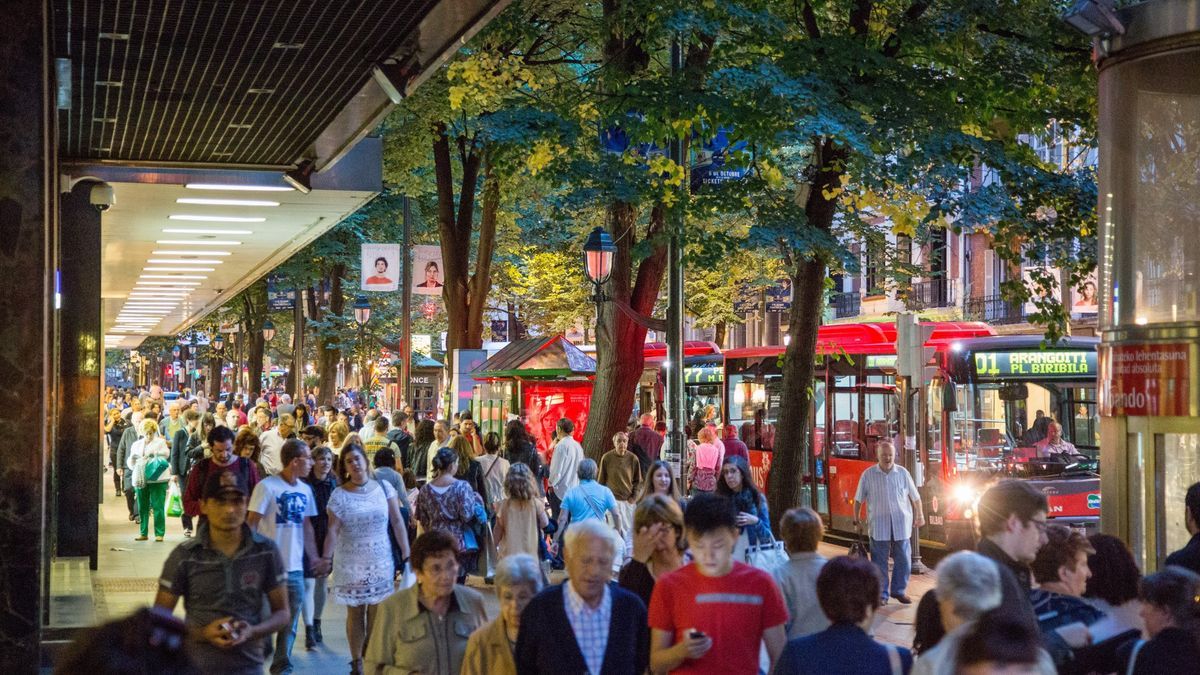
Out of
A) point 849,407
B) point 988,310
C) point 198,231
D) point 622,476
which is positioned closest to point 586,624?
point 622,476

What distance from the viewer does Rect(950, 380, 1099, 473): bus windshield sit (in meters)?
19.3

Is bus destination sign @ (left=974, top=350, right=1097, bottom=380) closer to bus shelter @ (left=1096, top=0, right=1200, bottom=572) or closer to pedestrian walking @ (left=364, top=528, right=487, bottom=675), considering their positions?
bus shelter @ (left=1096, top=0, right=1200, bottom=572)

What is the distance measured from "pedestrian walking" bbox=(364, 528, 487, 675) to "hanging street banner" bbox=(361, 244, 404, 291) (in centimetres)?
2666

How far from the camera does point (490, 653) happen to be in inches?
251

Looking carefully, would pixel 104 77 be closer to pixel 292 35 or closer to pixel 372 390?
pixel 292 35

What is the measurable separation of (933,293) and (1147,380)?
41008mm

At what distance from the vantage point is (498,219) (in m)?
32.8

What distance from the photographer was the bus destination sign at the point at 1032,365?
19625 mm

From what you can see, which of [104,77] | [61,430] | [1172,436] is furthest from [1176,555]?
[61,430]

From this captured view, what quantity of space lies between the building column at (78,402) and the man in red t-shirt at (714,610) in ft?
41.4

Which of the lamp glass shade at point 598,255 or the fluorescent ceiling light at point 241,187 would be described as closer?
the fluorescent ceiling light at point 241,187

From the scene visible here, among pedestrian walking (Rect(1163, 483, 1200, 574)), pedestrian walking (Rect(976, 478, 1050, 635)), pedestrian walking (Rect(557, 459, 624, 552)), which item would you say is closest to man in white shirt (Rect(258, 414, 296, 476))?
pedestrian walking (Rect(557, 459, 624, 552))

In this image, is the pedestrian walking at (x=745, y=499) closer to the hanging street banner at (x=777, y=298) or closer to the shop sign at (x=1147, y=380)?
the shop sign at (x=1147, y=380)

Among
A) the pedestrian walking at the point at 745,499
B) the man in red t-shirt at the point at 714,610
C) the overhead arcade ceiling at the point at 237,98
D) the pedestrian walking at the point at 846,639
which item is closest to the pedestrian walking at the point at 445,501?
the pedestrian walking at the point at 745,499
